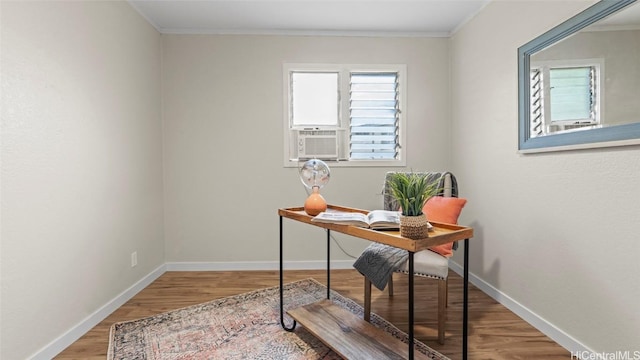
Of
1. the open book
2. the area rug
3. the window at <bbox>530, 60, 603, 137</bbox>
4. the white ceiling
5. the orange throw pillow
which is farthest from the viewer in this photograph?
the white ceiling

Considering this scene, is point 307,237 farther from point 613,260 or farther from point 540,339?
point 613,260

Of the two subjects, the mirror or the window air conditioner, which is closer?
the mirror

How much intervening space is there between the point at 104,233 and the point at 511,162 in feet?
9.84

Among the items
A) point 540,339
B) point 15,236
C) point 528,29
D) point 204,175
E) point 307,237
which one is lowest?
point 540,339

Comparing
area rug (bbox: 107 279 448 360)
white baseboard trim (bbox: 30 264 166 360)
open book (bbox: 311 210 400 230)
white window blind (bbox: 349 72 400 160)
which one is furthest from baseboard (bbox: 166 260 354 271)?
open book (bbox: 311 210 400 230)

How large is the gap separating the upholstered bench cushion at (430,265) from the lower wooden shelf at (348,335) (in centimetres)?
41

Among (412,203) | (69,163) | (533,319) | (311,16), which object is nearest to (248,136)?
(311,16)

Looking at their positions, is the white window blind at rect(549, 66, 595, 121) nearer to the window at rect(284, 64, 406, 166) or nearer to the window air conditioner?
the window at rect(284, 64, 406, 166)

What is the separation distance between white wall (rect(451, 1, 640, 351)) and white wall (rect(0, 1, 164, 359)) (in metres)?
2.94

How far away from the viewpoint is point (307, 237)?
3.18 metres

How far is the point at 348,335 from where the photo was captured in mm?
1664

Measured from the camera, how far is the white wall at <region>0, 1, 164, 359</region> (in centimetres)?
151

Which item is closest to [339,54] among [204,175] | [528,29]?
[528,29]

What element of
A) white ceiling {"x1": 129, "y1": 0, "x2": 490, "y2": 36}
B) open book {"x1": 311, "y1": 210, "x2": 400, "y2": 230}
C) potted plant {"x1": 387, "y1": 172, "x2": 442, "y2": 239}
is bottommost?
open book {"x1": 311, "y1": 210, "x2": 400, "y2": 230}
